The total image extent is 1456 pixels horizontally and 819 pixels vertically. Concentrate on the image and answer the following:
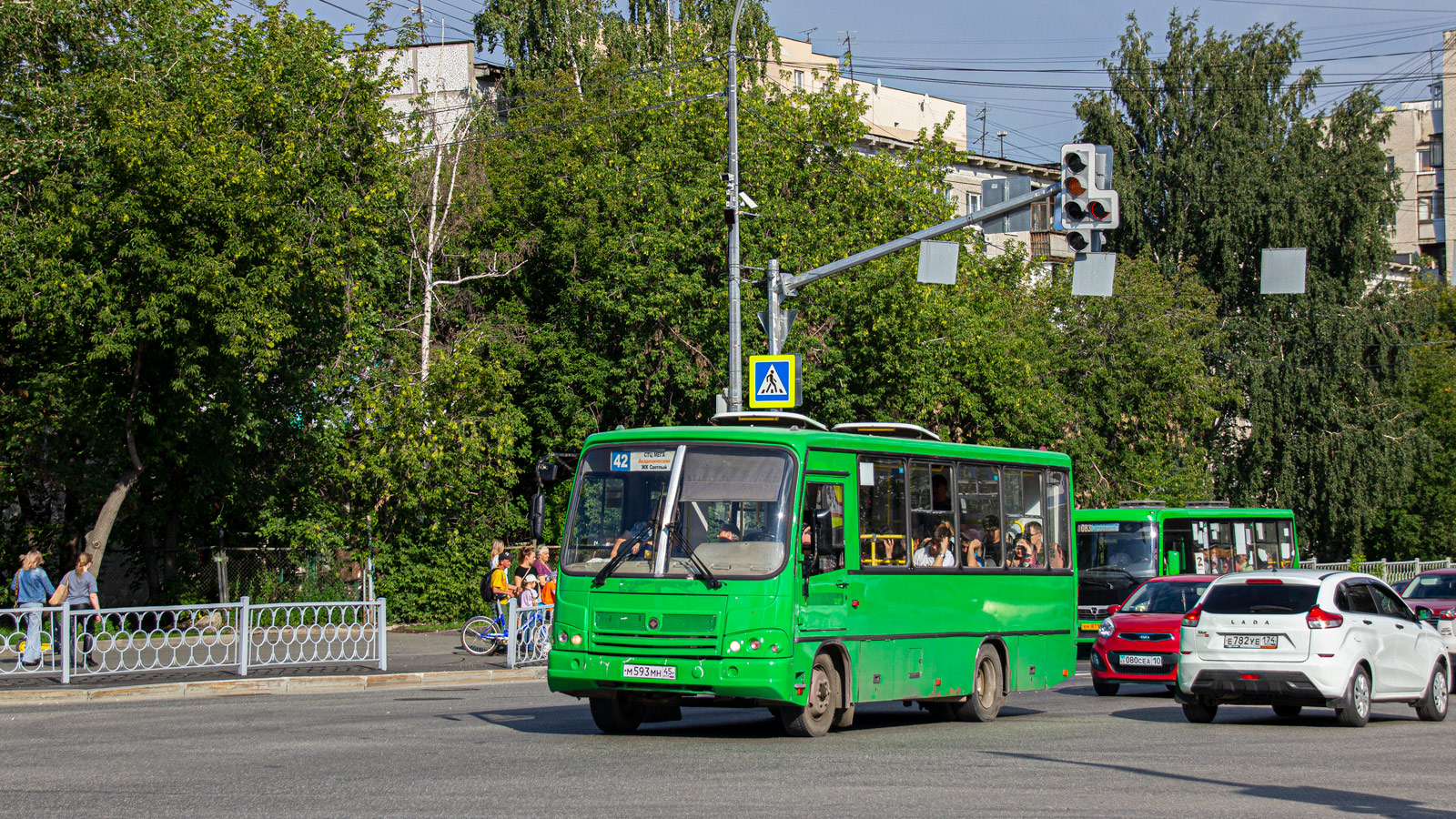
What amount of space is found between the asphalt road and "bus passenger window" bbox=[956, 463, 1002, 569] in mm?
1757

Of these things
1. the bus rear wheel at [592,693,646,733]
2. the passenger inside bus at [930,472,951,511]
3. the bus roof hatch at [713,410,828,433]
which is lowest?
the bus rear wheel at [592,693,646,733]

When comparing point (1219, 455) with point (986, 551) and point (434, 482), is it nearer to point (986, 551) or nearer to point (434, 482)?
point (434, 482)

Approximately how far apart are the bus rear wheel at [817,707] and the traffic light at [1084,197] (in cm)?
747

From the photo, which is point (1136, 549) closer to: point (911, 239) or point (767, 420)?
point (911, 239)

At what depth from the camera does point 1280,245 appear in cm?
5216

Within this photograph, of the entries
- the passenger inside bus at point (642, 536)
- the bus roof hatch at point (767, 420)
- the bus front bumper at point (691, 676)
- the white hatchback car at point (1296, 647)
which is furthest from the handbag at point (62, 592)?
the white hatchback car at point (1296, 647)

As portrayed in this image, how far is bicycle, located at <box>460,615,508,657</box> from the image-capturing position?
2464 centimetres

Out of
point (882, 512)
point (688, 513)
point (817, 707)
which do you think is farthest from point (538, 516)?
point (882, 512)

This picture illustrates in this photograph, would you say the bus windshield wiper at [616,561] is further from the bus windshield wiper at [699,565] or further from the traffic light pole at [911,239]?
the traffic light pole at [911,239]

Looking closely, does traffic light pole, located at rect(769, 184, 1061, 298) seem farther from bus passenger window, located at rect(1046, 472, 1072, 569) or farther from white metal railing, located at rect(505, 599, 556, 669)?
white metal railing, located at rect(505, 599, 556, 669)

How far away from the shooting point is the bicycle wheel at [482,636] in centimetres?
2464

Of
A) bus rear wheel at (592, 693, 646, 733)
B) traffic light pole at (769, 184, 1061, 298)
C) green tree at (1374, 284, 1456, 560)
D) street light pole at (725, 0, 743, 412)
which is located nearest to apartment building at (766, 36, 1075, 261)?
green tree at (1374, 284, 1456, 560)

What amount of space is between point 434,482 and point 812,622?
19.5 metres

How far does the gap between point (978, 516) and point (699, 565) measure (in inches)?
166
